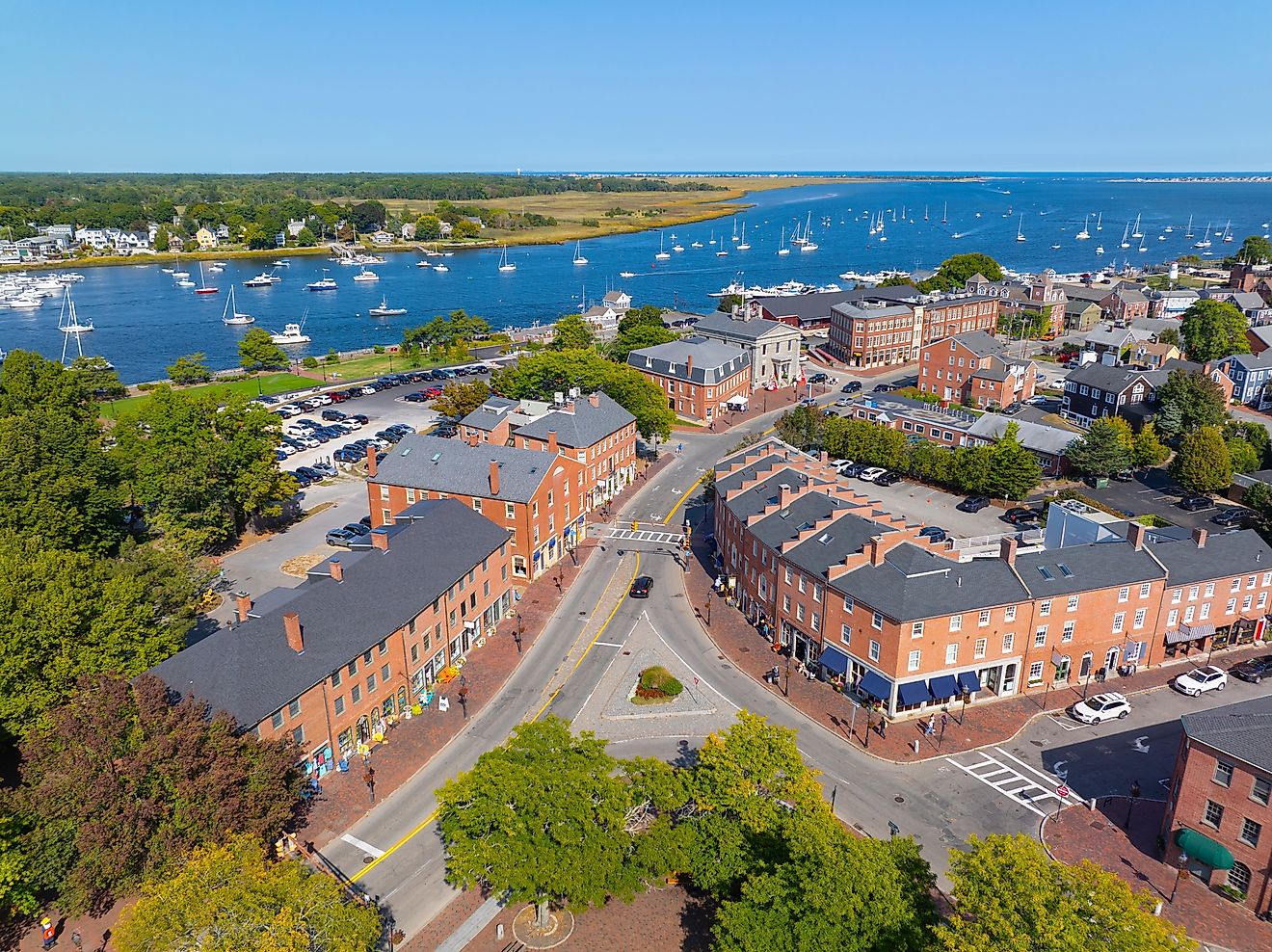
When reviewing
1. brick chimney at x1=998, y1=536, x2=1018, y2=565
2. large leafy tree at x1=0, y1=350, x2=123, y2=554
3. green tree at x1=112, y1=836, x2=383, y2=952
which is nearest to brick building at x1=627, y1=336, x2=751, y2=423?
brick chimney at x1=998, y1=536, x2=1018, y2=565

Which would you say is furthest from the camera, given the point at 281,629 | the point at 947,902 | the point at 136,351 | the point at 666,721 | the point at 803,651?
the point at 136,351

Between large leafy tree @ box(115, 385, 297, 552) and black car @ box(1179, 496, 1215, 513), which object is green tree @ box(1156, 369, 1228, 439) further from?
large leafy tree @ box(115, 385, 297, 552)

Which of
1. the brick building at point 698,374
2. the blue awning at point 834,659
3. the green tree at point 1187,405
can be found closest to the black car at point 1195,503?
the green tree at point 1187,405

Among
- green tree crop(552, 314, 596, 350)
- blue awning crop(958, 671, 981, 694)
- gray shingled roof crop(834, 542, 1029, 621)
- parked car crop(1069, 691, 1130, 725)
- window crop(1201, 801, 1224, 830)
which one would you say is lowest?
parked car crop(1069, 691, 1130, 725)

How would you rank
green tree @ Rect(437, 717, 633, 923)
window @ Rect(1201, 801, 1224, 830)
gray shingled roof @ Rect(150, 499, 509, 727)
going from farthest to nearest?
1. gray shingled roof @ Rect(150, 499, 509, 727)
2. window @ Rect(1201, 801, 1224, 830)
3. green tree @ Rect(437, 717, 633, 923)

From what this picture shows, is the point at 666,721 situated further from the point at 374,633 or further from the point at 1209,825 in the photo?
the point at 1209,825

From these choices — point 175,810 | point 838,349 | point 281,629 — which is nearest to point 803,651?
point 281,629

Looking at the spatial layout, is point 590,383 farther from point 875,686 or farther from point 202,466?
point 875,686
